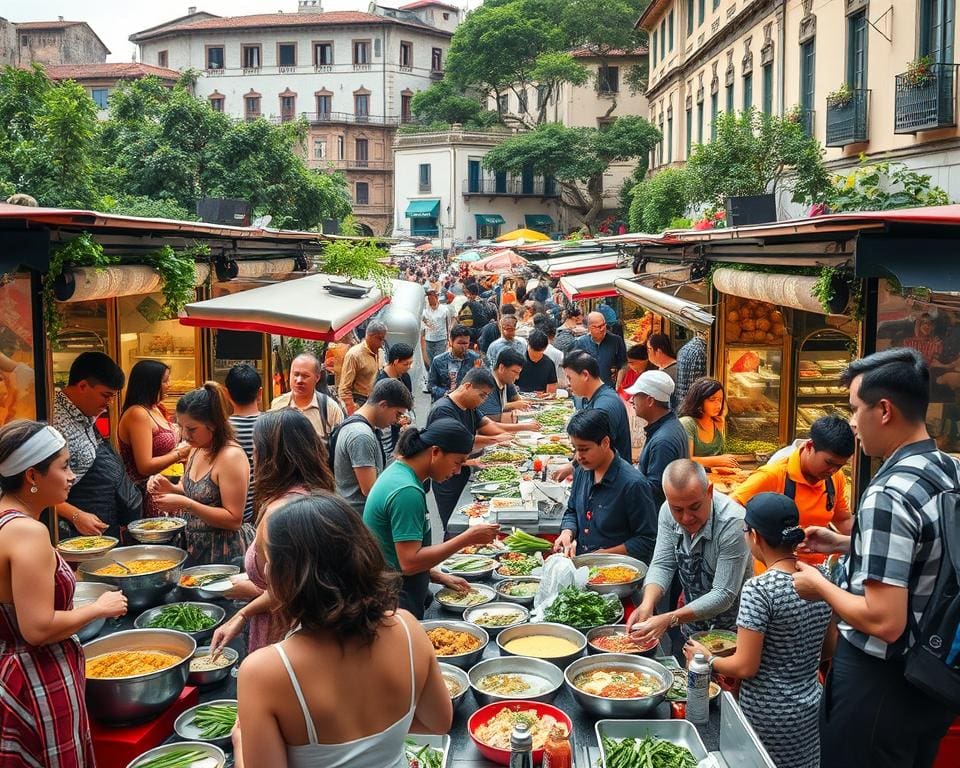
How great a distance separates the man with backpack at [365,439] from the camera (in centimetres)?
583

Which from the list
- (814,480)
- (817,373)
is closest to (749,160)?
(817,373)

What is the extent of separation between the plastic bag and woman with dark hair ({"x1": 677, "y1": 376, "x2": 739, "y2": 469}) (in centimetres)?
251

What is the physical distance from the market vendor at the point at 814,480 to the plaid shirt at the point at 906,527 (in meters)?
1.52

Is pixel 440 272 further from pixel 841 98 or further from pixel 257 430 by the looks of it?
pixel 257 430

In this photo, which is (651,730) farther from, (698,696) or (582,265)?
(582,265)

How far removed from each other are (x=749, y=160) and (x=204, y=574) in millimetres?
15095

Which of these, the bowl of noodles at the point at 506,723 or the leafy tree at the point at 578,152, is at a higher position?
the leafy tree at the point at 578,152

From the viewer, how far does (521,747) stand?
9.78 feet

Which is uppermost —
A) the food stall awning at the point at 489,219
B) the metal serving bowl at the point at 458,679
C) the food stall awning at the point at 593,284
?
the food stall awning at the point at 489,219

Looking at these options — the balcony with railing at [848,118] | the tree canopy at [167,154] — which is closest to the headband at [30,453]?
the balcony with railing at [848,118]

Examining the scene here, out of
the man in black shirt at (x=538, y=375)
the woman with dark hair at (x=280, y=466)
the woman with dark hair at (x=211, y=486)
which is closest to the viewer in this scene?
the woman with dark hair at (x=280, y=466)

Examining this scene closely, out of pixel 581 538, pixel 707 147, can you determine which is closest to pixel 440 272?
pixel 707 147

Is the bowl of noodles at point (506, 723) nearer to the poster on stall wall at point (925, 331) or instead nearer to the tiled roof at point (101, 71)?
the poster on stall wall at point (925, 331)

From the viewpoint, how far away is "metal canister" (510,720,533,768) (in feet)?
9.76
